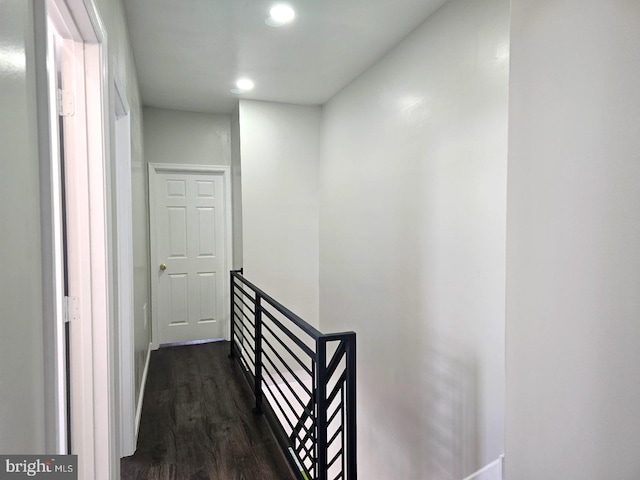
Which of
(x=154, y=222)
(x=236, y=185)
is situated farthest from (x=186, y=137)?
(x=154, y=222)

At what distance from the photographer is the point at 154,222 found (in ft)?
14.0

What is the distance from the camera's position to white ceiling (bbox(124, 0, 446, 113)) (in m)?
2.22

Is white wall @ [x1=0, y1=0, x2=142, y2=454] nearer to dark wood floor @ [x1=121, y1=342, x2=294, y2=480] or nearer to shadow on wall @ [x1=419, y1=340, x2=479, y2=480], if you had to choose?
dark wood floor @ [x1=121, y1=342, x2=294, y2=480]

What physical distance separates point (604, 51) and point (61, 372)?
187cm

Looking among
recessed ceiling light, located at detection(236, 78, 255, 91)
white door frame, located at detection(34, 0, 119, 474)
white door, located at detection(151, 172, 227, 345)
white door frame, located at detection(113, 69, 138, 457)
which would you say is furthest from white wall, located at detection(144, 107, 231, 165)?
white door frame, located at detection(34, 0, 119, 474)

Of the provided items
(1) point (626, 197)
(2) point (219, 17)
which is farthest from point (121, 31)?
(1) point (626, 197)

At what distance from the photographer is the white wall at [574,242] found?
737 millimetres

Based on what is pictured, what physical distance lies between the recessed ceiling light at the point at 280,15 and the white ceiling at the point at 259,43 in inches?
1.3

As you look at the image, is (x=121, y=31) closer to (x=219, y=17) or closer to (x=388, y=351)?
(x=219, y=17)

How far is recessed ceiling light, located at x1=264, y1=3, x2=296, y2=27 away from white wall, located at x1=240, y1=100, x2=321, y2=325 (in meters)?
1.54

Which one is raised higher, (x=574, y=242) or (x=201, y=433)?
(x=574, y=242)

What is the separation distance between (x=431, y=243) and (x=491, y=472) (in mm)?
1242

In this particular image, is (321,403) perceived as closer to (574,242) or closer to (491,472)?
(491,472)

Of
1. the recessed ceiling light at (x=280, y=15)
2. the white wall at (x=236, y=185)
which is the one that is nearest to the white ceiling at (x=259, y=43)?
the recessed ceiling light at (x=280, y=15)
